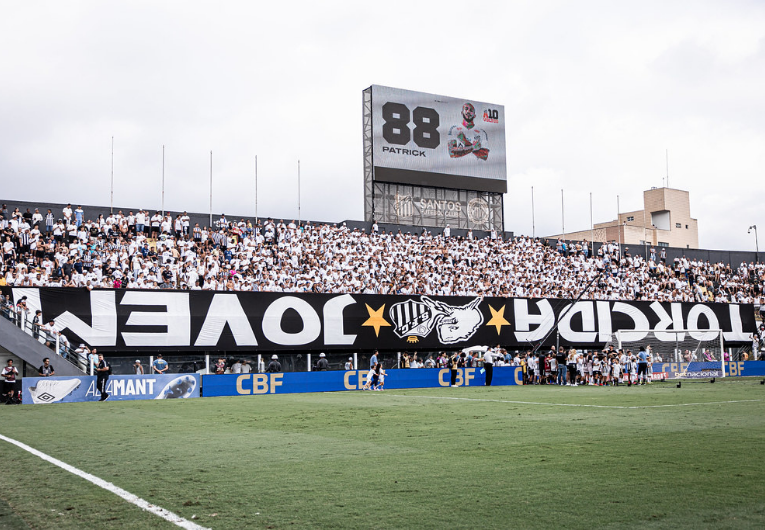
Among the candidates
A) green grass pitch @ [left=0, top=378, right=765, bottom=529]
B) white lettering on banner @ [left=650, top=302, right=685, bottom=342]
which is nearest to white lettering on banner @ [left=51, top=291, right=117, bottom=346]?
green grass pitch @ [left=0, top=378, right=765, bottom=529]

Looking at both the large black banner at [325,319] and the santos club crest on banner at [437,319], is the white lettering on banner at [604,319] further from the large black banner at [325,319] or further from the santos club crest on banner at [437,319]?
the santos club crest on banner at [437,319]

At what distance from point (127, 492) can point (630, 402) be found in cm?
1692

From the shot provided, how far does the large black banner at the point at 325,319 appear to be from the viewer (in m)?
32.7

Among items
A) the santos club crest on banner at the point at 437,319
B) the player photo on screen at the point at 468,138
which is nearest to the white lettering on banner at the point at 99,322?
the santos club crest on banner at the point at 437,319

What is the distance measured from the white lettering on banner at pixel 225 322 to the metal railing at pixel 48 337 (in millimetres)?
6087

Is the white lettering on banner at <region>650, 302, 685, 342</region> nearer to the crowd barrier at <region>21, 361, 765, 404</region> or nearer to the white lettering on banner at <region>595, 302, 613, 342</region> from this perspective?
the white lettering on banner at <region>595, 302, 613, 342</region>

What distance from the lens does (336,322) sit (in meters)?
38.0

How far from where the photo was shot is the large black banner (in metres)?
32.7

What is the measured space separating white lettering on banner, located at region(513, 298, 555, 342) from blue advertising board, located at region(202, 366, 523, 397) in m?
5.16

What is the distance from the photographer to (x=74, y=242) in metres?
34.5

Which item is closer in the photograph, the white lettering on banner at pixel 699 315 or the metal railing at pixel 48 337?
the metal railing at pixel 48 337

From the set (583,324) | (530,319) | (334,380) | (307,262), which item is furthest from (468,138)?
(334,380)

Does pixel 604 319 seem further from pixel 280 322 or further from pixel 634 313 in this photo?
pixel 280 322

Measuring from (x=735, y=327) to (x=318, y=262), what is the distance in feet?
101
